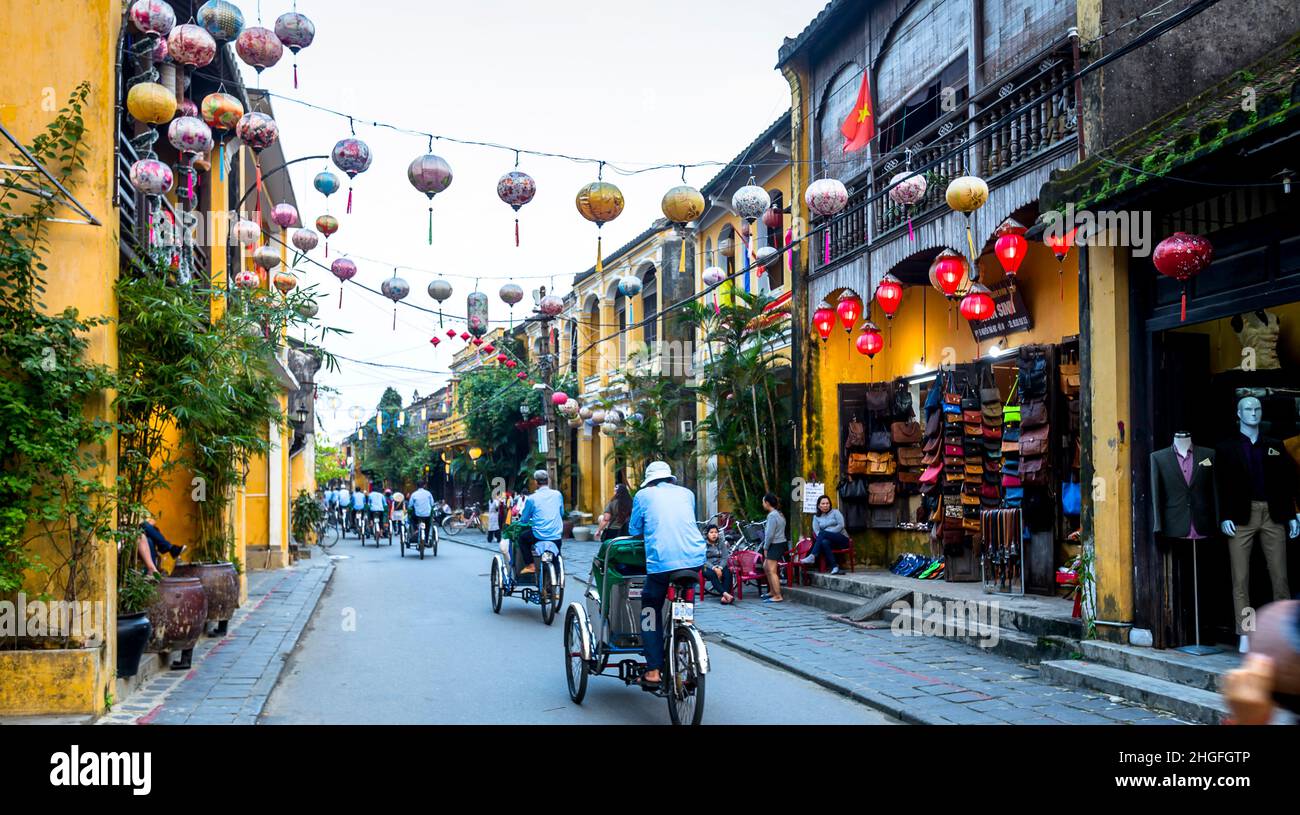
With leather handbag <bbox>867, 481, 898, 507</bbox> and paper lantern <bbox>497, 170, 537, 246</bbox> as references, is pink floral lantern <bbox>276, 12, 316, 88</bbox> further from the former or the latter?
leather handbag <bbox>867, 481, 898, 507</bbox>

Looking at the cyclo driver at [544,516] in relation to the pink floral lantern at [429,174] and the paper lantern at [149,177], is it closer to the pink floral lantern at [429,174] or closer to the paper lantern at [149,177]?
the pink floral lantern at [429,174]

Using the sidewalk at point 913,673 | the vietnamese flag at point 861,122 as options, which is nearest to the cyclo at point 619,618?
the sidewalk at point 913,673

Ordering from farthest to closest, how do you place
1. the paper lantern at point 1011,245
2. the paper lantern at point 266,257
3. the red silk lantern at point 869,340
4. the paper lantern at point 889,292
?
the red silk lantern at point 869,340
the paper lantern at point 266,257
the paper lantern at point 889,292
the paper lantern at point 1011,245

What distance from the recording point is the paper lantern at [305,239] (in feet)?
45.9

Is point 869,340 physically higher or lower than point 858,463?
higher

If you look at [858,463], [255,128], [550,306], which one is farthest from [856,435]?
[255,128]

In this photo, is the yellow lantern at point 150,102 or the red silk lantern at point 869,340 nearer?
the yellow lantern at point 150,102

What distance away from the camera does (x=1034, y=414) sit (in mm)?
11430

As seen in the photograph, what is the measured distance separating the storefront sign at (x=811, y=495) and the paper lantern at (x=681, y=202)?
614cm

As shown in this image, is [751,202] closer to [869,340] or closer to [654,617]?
[869,340]

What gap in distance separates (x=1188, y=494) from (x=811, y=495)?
24.6 ft

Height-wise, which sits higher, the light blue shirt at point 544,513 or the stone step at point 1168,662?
the light blue shirt at point 544,513
